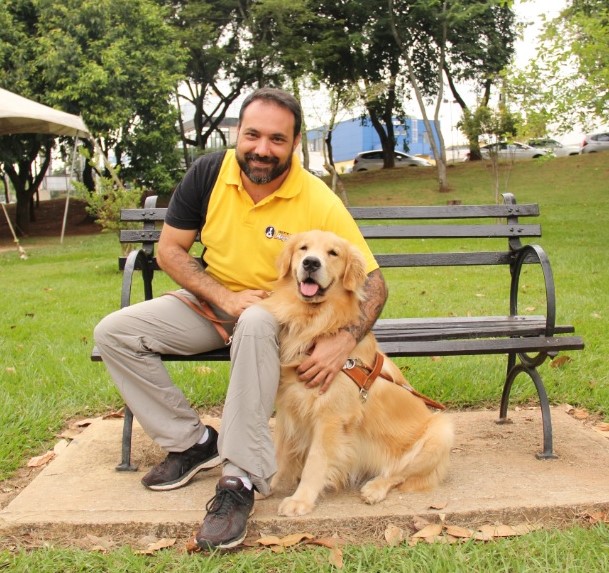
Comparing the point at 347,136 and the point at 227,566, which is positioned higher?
the point at 347,136

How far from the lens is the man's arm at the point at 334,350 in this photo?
2748mm

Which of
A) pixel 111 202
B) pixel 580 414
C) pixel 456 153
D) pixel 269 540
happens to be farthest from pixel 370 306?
pixel 456 153

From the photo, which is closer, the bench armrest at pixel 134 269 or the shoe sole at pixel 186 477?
the shoe sole at pixel 186 477

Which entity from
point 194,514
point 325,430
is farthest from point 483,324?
point 194,514

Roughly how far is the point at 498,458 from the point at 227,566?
155 cm

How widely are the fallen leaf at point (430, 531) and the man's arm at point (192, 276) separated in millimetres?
1157

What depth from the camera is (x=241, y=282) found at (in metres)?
3.12

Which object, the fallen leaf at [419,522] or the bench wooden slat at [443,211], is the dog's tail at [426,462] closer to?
the fallen leaf at [419,522]

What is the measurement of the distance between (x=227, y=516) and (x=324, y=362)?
707mm

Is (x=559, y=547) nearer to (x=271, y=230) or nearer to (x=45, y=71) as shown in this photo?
(x=271, y=230)

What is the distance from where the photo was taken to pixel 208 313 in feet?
10.1

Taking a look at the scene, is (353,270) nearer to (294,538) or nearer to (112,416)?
(294,538)

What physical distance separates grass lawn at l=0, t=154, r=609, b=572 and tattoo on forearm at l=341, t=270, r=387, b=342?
89cm

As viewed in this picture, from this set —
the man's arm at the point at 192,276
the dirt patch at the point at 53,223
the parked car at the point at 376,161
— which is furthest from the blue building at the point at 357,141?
the man's arm at the point at 192,276
